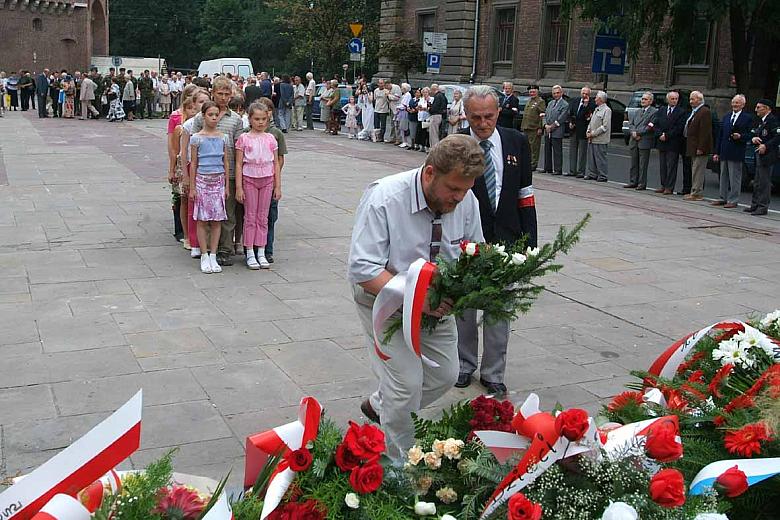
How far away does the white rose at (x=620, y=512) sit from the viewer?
253cm

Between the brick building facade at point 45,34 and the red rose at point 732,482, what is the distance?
5949 centimetres

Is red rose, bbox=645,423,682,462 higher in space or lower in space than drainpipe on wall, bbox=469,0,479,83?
lower

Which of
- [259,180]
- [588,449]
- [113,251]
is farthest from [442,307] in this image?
[113,251]

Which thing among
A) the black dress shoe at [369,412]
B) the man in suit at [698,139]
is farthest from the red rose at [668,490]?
the man in suit at [698,139]

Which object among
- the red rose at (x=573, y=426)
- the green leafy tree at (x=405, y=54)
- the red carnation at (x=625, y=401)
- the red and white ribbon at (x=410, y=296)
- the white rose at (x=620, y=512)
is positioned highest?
the green leafy tree at (x=405, y=54)

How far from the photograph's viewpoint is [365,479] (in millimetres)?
2730

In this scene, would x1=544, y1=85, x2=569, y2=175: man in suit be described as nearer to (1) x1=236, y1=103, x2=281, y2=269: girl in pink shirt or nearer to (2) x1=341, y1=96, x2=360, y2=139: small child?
(2) x1=341, y1=96, x2=360, y2=139: small child

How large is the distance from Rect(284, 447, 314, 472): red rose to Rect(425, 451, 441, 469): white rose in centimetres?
42

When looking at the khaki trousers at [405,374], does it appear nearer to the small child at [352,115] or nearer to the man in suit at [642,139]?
the man in suit at [642,139]

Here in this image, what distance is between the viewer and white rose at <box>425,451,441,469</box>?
297 cm

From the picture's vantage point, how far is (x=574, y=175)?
18.7 m

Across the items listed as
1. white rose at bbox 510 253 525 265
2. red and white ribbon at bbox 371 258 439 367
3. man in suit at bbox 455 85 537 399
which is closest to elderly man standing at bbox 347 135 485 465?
red and white ribbon at bbox 371 258 439 367

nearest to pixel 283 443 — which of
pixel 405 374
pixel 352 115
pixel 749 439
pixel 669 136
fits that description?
pixel 405 374

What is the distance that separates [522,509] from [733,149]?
13.1 m
